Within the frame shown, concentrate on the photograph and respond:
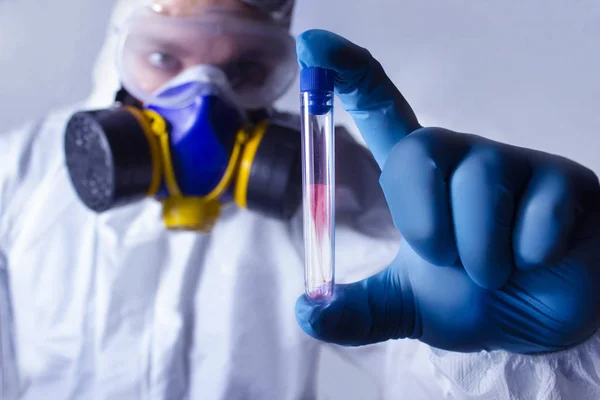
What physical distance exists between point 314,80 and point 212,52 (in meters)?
0.56

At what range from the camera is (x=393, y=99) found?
24.2 inches

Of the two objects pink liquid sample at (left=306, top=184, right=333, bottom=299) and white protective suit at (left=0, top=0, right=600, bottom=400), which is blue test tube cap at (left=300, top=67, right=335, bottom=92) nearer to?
pink liquid sample at (left=306, top=184, right=333, bottom=299)

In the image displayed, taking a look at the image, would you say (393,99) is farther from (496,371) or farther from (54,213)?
(54,213)

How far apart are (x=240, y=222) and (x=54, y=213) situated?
1.39 feet

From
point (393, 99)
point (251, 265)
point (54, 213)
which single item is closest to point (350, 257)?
point (251, 265)

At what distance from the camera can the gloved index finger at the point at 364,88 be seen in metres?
0.56

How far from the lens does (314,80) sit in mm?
550

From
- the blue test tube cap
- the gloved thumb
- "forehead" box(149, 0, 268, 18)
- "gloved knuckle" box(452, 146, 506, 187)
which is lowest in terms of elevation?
the gloved thumb

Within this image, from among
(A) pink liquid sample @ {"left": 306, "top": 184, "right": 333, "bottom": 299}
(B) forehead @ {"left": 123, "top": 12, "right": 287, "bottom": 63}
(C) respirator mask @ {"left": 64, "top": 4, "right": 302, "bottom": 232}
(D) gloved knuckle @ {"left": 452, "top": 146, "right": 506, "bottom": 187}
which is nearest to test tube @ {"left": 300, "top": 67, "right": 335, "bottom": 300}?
(A) pink liquid sample @ {"left": 306, "top": 184, "right": 333, "bottom": 299}

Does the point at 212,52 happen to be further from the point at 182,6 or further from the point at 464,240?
the point at 464,240

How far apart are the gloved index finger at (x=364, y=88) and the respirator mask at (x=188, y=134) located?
1.28 ft

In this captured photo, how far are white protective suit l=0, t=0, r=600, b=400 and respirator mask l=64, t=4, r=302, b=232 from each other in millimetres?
151

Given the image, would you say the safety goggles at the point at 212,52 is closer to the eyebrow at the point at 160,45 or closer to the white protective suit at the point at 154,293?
the eyebrow at the point at 160,45

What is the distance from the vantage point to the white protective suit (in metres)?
1.13
